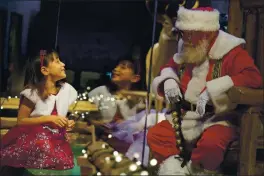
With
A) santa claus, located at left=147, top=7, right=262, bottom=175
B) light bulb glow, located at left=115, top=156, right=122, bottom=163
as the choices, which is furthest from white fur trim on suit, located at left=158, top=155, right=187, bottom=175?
light bulb glow, located at left=115, top=156, right=122, bottom=163

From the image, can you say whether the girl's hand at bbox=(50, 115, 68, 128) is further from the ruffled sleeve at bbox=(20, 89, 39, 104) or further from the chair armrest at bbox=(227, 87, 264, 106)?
the chair armrest at bbox=(227, 87, 264, 106)

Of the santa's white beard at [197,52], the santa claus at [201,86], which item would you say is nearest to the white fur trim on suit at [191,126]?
the santa claus at [201,86]

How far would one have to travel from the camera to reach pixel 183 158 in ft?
3.59

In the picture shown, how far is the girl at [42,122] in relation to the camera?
3.29 feet

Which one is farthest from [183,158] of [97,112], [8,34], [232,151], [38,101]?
[8,34]

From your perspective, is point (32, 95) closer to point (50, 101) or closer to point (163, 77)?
point (50, 101)

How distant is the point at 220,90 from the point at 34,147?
0.41m

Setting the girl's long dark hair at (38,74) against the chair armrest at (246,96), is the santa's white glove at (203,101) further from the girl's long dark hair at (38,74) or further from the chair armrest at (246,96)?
the girl's long dark hair at (38,74)

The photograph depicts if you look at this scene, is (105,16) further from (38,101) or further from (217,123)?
(217,123)

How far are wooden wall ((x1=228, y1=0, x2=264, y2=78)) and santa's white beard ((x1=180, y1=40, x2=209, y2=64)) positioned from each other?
0.08m

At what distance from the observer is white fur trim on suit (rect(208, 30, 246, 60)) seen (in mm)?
1049

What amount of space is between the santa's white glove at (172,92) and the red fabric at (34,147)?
241 mm

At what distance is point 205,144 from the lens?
3.46 feet

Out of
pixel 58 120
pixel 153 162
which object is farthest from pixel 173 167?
pixel 58 120
